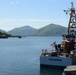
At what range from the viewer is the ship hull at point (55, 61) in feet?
132

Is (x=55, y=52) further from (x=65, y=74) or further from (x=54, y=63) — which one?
(x=65, y=74)

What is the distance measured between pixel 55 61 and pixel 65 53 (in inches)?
82.5

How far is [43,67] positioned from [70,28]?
8.02 meters

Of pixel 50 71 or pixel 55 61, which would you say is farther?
pixel 50 71

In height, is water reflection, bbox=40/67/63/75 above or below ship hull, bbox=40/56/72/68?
below

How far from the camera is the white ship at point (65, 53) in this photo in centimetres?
4041

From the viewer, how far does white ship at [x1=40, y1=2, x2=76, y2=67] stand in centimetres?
4041

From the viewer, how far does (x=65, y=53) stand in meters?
42.5

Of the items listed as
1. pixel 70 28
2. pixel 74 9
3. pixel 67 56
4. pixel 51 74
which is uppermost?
pixel 74 9

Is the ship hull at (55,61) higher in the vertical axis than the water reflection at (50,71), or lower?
higher

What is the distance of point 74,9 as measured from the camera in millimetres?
45656

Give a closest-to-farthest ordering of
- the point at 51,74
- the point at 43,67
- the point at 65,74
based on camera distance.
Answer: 1. the point at 65,74
2. the point at 51,74
3. the point at 43,67

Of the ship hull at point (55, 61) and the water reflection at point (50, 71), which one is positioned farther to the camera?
the water reflection at point (50, 71)

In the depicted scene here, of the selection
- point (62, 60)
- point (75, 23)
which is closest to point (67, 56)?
point (62, 60)
